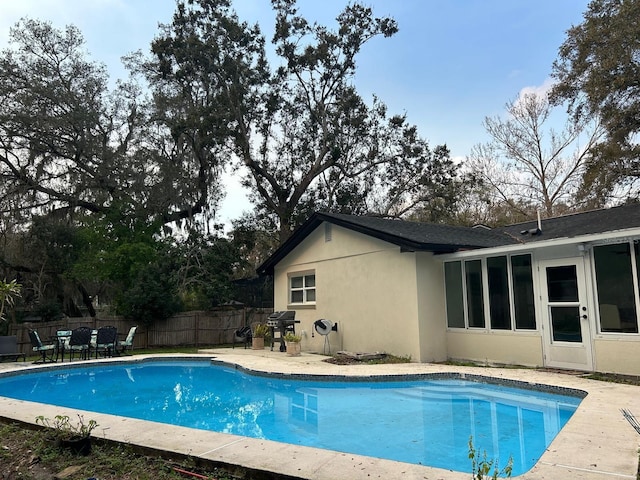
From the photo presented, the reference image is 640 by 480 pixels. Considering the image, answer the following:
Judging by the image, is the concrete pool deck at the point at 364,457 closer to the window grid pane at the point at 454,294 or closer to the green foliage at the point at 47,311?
the window grid pane at the point at 454,294

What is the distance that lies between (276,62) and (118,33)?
1184cm

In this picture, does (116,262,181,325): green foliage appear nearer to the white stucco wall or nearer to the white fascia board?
the white stucco wall

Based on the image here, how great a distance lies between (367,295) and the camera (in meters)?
12.5

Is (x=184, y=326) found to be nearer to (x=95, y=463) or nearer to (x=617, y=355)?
(x=95, y=463)

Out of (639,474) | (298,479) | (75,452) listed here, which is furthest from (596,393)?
(75,452)

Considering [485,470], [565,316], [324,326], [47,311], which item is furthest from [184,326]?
[485,470]

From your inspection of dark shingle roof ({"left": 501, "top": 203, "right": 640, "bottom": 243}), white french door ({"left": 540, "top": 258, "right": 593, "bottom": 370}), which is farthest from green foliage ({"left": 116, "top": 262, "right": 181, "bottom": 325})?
white french door ({"left": 540, "top": 258, "right": 593, "bottom": 370})

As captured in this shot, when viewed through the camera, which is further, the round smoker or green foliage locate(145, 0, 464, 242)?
green foliage locate(145, 0, 464, 242)

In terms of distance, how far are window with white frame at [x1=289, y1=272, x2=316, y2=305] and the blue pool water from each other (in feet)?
13.9

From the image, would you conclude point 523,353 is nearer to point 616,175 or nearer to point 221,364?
point 221,364

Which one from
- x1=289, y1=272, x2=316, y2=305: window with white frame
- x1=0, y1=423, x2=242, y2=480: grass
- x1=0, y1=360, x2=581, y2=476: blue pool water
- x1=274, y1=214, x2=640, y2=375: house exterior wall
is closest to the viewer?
x1=0, y1=423, x2=242, y2=480: grass

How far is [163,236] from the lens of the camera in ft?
75.2

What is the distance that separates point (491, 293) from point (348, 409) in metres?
4.76

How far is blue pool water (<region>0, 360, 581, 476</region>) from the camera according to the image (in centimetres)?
543
